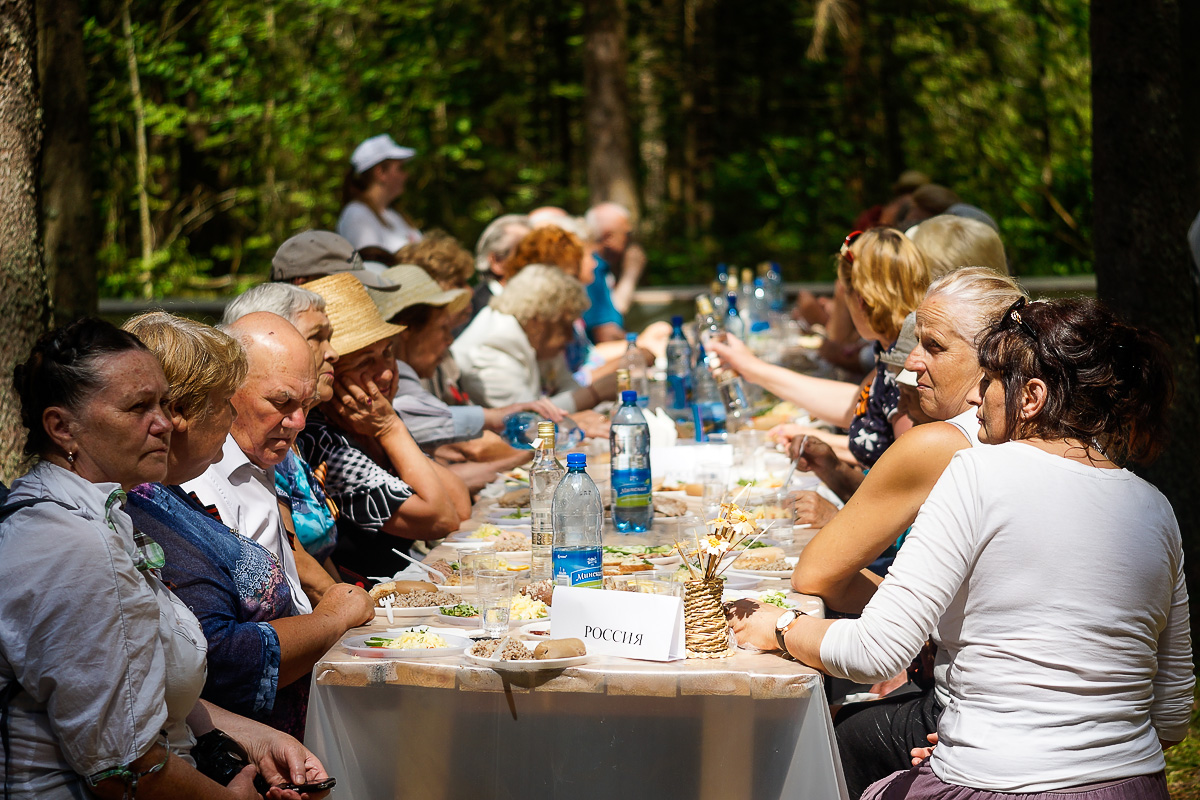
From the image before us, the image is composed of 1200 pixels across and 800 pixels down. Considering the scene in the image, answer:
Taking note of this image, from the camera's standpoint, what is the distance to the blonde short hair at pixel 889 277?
10.2 ft

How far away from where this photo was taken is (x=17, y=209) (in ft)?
10.1

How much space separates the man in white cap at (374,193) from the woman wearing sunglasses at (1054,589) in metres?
5.13

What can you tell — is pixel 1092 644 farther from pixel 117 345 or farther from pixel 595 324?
pixel 595 324

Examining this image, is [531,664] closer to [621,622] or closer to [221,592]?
[621,622]

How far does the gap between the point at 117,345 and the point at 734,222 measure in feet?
45.0

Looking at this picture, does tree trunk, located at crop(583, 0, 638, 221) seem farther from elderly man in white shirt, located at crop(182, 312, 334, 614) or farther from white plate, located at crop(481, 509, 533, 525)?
elderly man in white shirt, located at crop(182, 312, 334, 614)

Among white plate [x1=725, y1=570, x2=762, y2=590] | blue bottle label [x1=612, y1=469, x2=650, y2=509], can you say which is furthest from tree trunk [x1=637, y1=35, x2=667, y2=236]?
white plate [x1=725, y1=570, x2=762, y2=590]

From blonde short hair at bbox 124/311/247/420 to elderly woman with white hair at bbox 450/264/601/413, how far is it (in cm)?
285

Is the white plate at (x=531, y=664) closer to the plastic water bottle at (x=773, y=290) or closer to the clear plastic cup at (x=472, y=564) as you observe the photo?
the clear plastic cup at (x=472, y=564)

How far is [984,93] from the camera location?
46.4ft

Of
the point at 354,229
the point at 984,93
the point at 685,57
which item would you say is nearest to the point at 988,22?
the point at 984,93

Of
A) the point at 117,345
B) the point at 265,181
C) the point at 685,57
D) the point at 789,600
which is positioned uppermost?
the point at 685,57

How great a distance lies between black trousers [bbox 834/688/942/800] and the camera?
2197mm

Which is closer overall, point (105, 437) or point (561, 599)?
point (105, 437)
